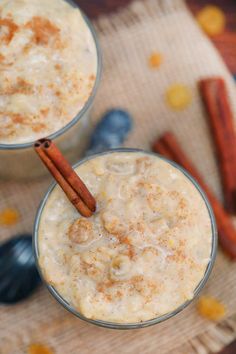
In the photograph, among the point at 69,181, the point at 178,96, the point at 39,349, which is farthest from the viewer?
the point at 178,96

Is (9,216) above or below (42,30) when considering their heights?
below

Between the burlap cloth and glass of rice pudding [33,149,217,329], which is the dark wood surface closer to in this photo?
the burlap cloth

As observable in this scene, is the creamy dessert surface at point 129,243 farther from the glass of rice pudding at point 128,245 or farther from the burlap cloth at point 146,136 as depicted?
the burlap cloth at point 146,136

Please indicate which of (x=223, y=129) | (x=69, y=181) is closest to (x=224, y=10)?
(x=223, y=129)

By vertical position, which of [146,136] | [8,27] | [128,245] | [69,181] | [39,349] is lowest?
[39,349]

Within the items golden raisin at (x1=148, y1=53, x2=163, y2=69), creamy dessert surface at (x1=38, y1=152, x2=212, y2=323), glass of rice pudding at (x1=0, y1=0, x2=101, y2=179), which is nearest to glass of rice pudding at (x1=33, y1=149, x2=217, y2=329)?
creamy dessert surface at (x1=38, y1=152, x2=212, y2=323)

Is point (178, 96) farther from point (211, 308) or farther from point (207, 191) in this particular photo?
point (211, 308)

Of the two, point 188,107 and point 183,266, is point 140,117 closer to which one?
point 188,107

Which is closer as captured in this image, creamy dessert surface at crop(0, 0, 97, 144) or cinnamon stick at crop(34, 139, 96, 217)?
cinnamon stick at crop(34, 139, 96, 217)
